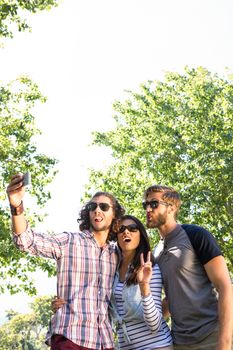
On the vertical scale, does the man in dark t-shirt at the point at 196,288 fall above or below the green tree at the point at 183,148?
below

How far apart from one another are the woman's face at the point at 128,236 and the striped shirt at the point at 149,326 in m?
0.35

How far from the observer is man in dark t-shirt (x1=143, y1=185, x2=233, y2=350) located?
4.16 m

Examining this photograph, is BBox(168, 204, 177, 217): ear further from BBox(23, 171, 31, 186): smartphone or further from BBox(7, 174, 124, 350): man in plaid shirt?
BBox(23, 171, 31, 186): smartphone

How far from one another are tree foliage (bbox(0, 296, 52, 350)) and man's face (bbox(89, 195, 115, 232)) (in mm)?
93335

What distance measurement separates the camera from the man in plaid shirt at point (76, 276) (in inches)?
161

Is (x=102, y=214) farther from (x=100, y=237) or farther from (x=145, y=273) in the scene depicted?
(x=145, y=273)

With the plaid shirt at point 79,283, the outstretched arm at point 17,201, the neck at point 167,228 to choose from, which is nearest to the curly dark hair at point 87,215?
the plaid shirt at point 79,283

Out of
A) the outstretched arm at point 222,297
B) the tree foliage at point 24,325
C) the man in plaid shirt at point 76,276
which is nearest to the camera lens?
the outstretched arm at point 222,297

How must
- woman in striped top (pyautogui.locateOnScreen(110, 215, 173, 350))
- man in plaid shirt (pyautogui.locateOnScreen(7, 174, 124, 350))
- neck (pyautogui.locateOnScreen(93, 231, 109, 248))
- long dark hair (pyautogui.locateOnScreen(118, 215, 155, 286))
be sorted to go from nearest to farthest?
man in plaid shirt (pyautogui.locateOnScreen(7, 174, 124, 350))
woman in striped top (pyautogui.locateOnScreen(110, 215, 173, 350))
long dark hair (pyautogui.locateOnScreen(118, 215, 155, 286))
neck (pyautogui.locateOnScreen(93, 231, 109, 248))

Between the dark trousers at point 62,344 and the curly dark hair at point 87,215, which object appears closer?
the dark trousers at point 62,344

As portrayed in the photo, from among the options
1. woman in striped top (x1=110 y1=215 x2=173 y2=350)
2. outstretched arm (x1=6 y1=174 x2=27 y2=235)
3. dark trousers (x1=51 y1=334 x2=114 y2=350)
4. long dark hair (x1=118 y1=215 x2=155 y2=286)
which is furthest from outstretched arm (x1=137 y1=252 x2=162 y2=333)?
outstretched arm (x1=6 y1=174 x2=27 y2=235)

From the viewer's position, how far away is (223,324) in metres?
4.02

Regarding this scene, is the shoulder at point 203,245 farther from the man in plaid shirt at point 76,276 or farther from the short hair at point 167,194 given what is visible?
the man in plaid shirt at point 76,276

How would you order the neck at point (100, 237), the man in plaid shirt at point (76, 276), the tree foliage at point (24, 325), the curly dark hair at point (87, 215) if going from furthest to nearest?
1. the tree foliage at point (24, 325)
2. the curly dark hair at point (87, 215)
3. the neck at point (100, 237)
4. the man in plaid shirt at point (76, 276)
